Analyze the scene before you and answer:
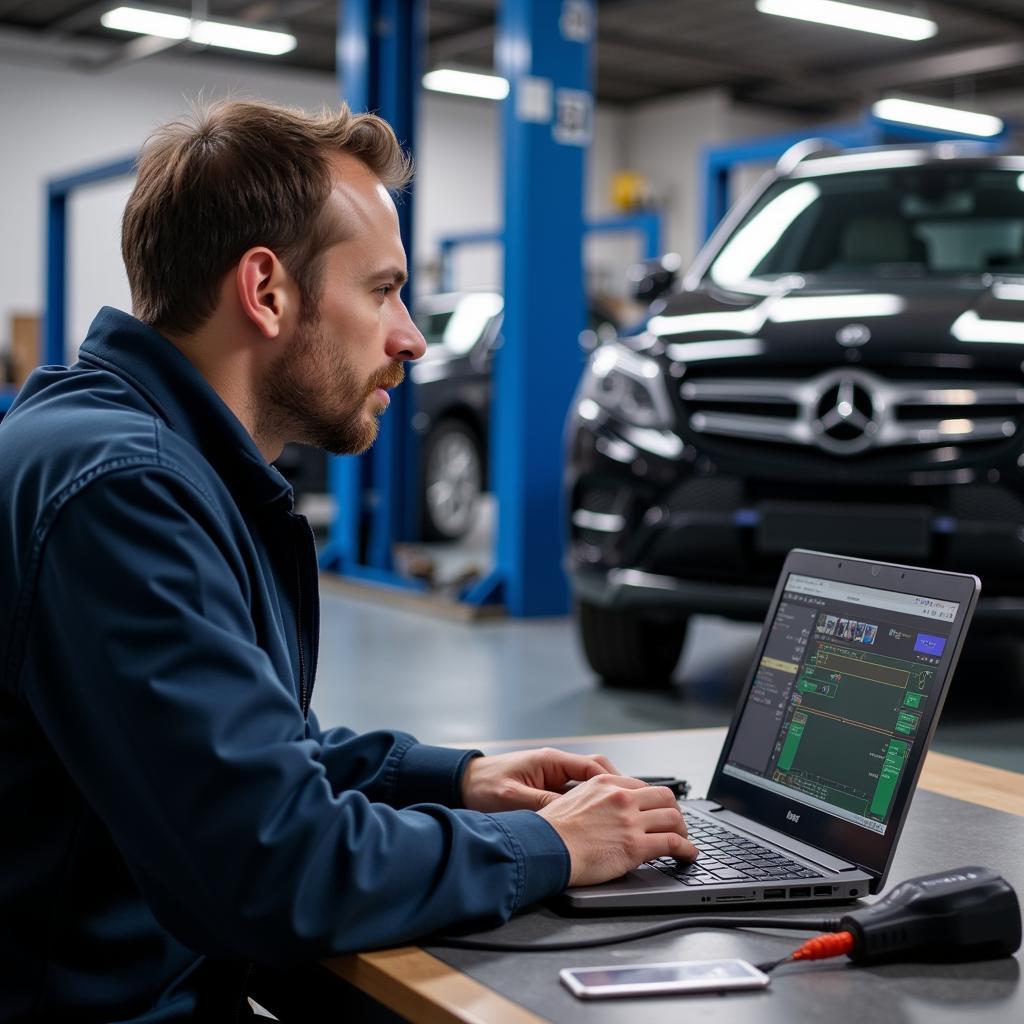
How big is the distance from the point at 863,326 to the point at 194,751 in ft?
11.0

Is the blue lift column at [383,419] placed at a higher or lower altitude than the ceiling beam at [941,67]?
lower

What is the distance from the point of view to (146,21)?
1535cm

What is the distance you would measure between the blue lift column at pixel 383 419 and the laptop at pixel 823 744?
6612mm

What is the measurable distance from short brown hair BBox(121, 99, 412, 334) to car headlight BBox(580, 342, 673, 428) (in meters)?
2.91

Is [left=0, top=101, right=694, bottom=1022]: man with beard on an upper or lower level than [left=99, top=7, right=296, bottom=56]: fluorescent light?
lower

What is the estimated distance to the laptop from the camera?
1.34 m

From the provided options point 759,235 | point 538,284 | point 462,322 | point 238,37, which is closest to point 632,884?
point 759,235

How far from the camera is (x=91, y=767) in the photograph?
1.17 metres

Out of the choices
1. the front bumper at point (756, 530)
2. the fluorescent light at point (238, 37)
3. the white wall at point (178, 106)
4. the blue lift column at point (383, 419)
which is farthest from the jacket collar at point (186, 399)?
the fluorescent light at point (238, 37)

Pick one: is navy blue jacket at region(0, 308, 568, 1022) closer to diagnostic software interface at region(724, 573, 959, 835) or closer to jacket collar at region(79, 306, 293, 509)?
jacket collar at region(79, 306, 293, 509)

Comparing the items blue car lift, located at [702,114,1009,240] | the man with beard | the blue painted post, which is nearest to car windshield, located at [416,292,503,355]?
blue car lift, located at [702,114,1009,240]

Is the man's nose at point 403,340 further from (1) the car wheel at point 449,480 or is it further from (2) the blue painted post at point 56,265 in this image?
(2) the blue painted post at point 56,265

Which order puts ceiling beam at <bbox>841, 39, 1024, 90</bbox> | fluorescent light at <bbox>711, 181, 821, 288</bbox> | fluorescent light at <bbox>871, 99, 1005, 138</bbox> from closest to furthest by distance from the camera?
1. fluorescent light at <bbox>711, 181, 821, 288</bbox>
2. ceiling beam at <bbox>841, 39, 1024, 90</bbox>
3. fluorescent light at <bbox>871, 99, 1005, 138</bbox>

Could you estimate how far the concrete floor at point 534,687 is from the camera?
14.4 ft
